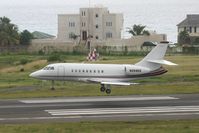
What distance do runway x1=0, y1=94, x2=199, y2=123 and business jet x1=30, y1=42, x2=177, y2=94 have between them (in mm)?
4886

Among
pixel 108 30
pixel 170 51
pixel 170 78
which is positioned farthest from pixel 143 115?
pixel 108 30

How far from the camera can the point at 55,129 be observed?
2300cm

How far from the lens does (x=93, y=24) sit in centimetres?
14212

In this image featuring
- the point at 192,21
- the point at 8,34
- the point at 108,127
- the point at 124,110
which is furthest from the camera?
the point at 192,21

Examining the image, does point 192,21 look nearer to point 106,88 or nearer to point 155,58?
point 155,58

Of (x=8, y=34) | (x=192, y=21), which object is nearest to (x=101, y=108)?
(x=8, y=34)

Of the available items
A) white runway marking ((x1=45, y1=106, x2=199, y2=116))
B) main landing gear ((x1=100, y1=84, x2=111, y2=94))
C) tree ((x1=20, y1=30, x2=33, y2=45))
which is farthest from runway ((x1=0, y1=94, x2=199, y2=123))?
tree ((x1=20, y1=30, x2=33, y2=45))

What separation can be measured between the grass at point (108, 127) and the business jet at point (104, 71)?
16.5 meters

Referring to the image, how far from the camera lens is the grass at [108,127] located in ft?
74.1

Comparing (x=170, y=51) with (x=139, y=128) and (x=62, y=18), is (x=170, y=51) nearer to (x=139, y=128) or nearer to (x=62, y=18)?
(x=62, y=18)

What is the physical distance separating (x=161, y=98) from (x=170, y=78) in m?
17.5

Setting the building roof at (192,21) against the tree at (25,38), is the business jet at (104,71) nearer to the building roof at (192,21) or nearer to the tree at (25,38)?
the tree at (25,38)

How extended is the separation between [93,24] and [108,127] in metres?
119

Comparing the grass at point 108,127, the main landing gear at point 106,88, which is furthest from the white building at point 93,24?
the grass at point 108,127
